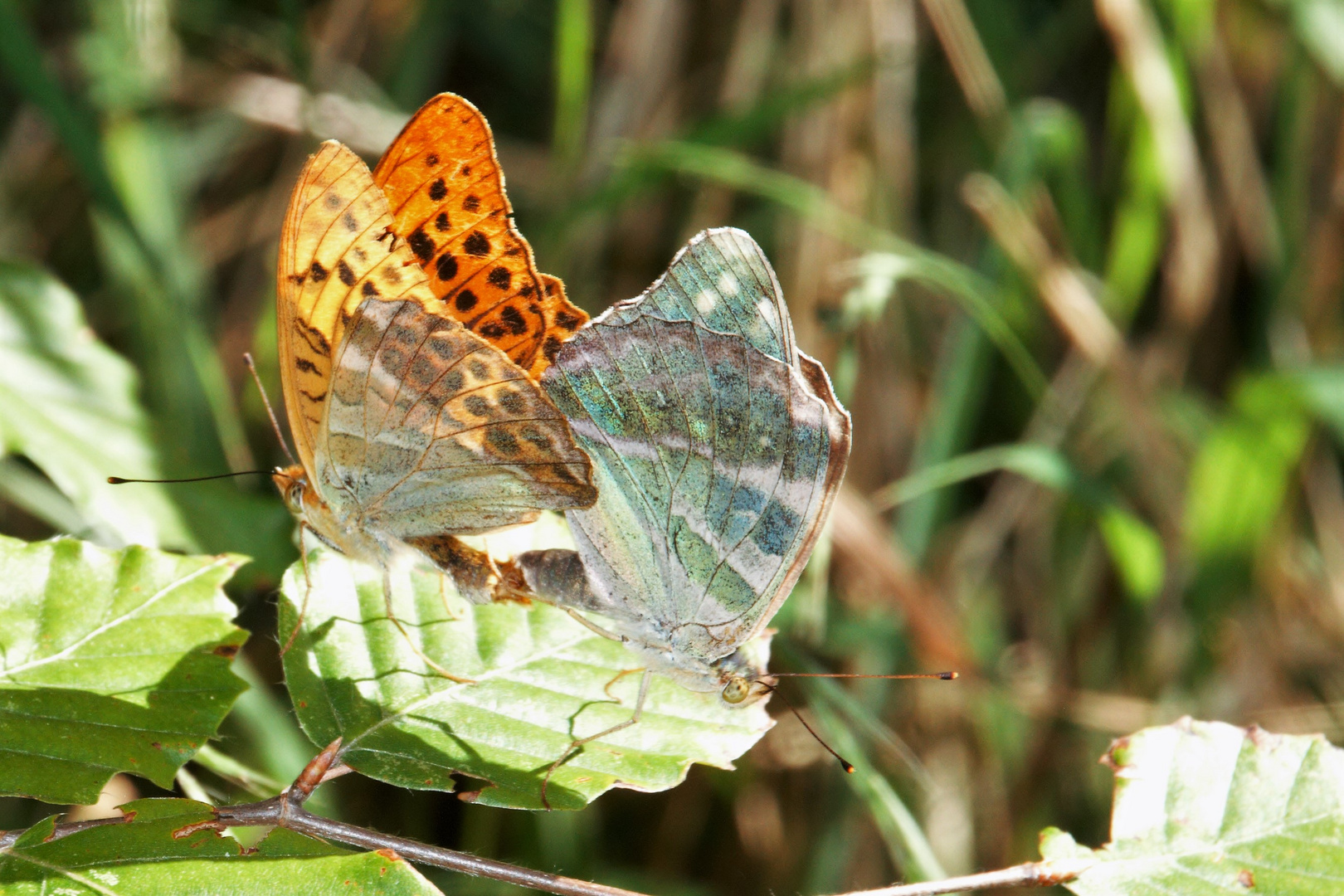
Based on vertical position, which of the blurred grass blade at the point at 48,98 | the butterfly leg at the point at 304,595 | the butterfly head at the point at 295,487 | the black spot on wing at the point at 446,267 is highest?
the blurred grass blade at the point at 48,98

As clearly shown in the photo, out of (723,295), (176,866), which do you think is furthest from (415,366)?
(176,866)

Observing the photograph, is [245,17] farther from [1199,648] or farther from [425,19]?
A: [1199,648]

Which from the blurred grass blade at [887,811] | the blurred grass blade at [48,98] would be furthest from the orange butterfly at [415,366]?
the blurred grass blade at [48,98]

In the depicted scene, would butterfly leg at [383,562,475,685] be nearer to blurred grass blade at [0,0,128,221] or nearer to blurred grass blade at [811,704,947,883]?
blurred grass blade at [811,704,947,883]

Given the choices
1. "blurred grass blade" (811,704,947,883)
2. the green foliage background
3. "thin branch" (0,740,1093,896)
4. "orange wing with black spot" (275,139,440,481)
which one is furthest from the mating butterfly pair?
the green foliage background

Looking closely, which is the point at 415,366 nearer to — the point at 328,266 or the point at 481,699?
the point at 328,266

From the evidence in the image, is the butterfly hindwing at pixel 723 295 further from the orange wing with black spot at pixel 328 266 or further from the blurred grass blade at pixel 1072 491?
the blurred grass blade at pixel 1072 491
